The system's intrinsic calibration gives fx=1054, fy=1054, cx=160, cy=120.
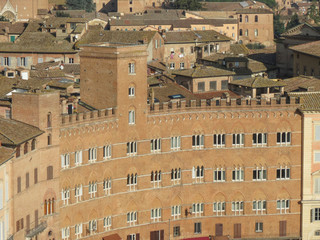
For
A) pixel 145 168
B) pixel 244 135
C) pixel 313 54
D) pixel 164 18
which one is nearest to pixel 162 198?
pixel 145 168

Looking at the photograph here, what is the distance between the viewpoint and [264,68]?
94.9m

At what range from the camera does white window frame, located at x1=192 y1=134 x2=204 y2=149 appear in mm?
72625

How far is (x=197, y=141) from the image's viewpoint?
239ft

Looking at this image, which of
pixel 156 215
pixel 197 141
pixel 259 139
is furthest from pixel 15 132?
pixel 259 139

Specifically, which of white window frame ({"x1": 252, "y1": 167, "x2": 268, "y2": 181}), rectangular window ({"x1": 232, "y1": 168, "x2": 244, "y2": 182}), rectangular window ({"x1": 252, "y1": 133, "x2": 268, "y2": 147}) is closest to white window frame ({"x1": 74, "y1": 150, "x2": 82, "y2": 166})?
rectangular window ({"x1": 232, "y1": 168, "x2": 244, "y2": 182})

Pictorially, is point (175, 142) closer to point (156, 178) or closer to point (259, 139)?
point (156, 178)

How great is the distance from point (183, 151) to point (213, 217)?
17.6ft

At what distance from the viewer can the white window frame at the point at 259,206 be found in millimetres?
74562

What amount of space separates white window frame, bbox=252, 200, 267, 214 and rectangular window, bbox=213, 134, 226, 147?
4890mm

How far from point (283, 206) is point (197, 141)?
26.5 feet

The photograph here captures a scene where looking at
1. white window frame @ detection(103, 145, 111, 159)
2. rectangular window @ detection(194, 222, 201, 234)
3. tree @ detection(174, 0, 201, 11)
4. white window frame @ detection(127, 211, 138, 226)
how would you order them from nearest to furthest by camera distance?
white window frame @ detection(103, 145, 111, 159), white window frame @ detection(127, 211, 138, 226), rectangular window @ detection(194, 222, 201, 234), tree @ detection(174, 0, 201, 11)

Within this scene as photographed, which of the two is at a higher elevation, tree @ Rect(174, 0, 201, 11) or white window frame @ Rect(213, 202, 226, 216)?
tree @ Rect(174, 0, 201, 11)

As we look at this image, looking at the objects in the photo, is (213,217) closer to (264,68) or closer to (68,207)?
(68,207)

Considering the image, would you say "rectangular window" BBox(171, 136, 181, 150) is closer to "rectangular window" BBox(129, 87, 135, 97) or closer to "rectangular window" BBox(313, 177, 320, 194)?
"rectangular window" BBox(129, 87, 135, 97)
